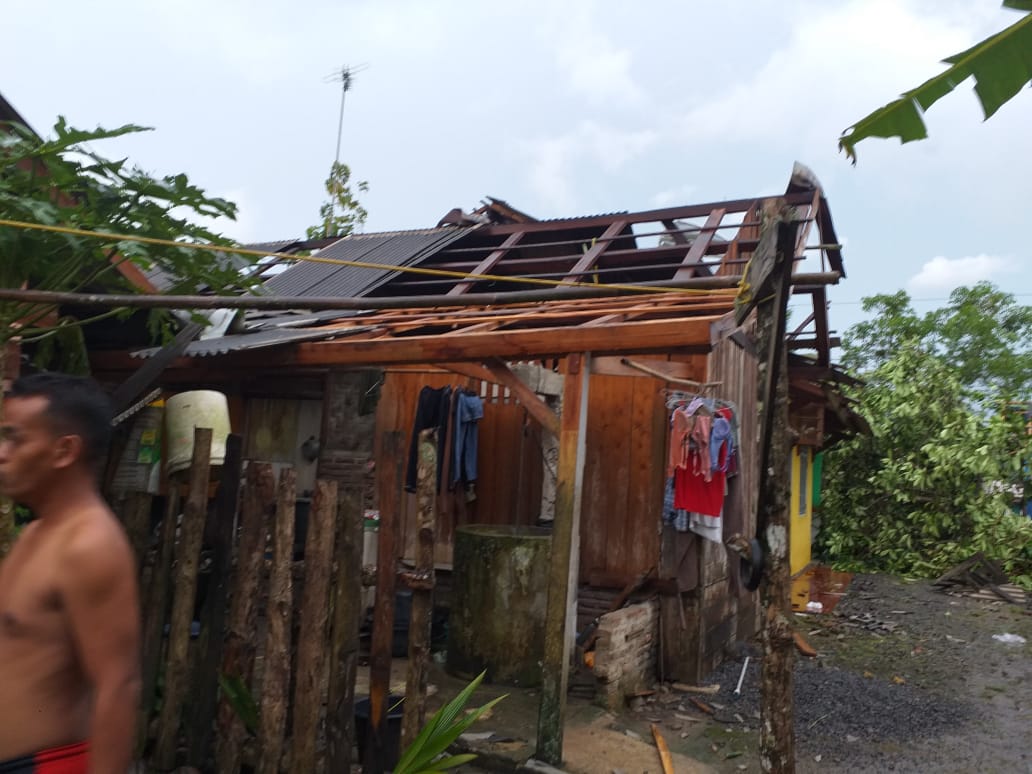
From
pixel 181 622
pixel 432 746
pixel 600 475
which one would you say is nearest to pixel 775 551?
pixel 432 746

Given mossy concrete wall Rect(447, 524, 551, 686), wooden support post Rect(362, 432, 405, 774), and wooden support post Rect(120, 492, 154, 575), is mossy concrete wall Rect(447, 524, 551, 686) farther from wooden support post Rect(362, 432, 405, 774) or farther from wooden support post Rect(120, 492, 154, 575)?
wooden support post Rect(120, 492, 154, 575)

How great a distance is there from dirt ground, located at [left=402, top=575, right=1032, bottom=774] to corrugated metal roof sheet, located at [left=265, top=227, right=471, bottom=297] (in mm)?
4670

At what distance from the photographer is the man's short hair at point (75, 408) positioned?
90.0 inches

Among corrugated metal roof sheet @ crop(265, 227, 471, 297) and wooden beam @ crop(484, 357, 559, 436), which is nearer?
wooden beam @ crop(484, 357, 559, 436)

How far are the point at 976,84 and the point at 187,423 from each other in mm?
5524

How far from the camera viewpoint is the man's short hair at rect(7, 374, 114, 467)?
7.50 feet

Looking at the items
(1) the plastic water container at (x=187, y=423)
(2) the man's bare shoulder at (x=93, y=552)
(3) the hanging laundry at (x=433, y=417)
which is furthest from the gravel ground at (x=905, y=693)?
(2) the man's bare shoulder at (x=93, y=552)

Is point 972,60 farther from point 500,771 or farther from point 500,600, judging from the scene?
point 500,600

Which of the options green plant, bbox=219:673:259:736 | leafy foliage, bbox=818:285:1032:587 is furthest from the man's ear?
leafy foliage, bbox=818:285:1032:587

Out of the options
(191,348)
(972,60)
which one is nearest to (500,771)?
(191,348)

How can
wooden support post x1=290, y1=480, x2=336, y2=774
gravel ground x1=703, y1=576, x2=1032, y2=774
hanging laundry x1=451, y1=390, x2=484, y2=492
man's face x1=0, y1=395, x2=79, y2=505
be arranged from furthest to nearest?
1. hanging laundry x1=451, y1=390, x2=484, y2=492
2. gravel ground x1=703, y1=576, x2=1032, y2=774
3. wooden support post x1=290, y1=480, x2=336, y2=774
4. man's face x1=0, y1=395, x2=79, y2=505

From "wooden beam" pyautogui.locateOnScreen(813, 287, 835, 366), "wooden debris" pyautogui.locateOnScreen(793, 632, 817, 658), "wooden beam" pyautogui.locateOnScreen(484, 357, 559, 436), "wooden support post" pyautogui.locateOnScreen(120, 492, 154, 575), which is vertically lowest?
"wooden debris" pyautogui.locateOnScreen(793, 632, 817, 658)

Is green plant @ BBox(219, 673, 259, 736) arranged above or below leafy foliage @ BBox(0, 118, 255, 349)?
below

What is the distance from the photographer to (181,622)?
446 centimetres
